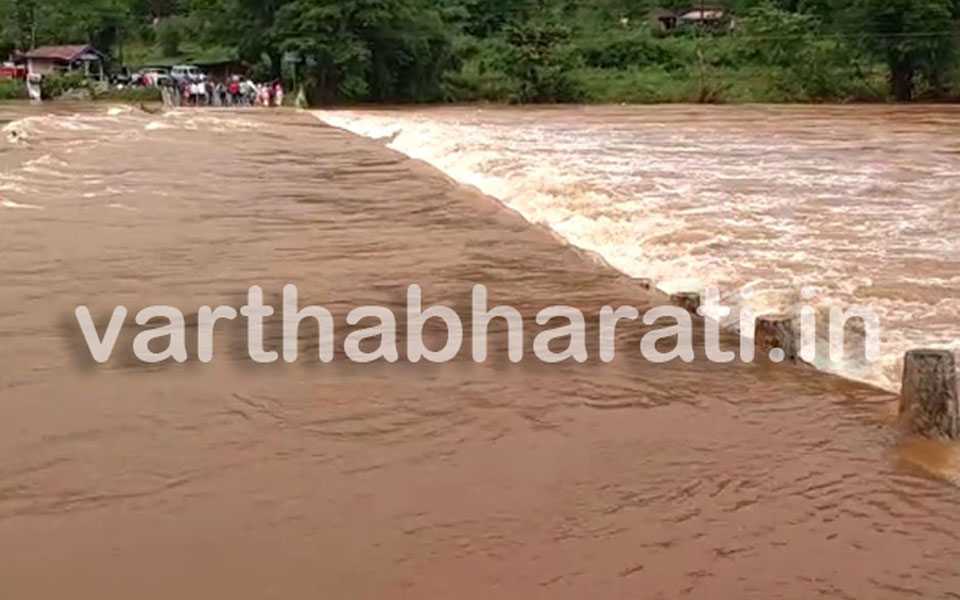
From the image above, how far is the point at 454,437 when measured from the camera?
6.07m

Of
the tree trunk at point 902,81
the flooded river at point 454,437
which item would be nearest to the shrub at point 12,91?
the tree trunk at point 902,81

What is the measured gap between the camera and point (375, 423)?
247 inches

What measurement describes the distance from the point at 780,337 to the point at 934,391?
1766 millimetres

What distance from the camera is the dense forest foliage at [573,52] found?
1889 inches

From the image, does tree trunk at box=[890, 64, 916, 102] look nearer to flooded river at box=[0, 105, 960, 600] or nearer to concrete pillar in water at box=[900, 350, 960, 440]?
flooded river at box=[0, 105, 960, 600]

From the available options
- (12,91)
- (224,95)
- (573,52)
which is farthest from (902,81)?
(12,91)

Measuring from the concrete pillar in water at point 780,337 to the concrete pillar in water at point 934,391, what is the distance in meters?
1.61

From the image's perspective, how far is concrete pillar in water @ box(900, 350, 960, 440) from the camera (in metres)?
5.85

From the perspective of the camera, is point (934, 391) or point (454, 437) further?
point (454, 437)

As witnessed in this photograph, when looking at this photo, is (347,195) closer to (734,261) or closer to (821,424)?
(734,261)

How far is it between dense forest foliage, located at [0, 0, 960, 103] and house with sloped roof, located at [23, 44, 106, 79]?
10.2ft

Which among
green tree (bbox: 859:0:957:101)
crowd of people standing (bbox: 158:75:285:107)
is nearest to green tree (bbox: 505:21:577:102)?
crowd of people standing (bbox: 158:75:285:107)

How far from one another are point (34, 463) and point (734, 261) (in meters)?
7.42

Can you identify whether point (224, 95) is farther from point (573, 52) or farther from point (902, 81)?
point (902, 81)
